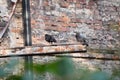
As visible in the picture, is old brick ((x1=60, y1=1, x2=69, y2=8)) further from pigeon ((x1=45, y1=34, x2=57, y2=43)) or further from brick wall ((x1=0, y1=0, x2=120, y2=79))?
pigeon ((x1=45, y1=34, x2=57, y2=43))

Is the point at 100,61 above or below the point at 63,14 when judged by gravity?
below

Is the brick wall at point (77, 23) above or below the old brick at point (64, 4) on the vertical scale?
below

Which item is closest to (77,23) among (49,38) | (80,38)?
(80,38)

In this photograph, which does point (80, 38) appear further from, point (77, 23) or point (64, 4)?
point (64, 4)

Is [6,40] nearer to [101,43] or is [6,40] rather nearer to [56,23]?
[56,23]


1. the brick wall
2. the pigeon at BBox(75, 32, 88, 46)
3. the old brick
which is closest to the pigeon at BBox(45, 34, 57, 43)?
the brick wall

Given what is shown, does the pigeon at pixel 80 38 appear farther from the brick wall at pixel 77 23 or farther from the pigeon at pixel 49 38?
the pigeon at pixel 49 38

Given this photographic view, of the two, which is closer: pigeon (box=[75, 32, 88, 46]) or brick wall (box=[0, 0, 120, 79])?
brick wall (box=[0, 0, 120, 79])

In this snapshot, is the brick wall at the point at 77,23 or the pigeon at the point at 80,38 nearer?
the brick wall at the point at 77,23

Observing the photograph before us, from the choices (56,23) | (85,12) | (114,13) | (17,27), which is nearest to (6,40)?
(17,27)

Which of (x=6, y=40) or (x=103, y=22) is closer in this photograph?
(x=6, y=40)

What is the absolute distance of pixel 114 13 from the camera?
596 centimetres

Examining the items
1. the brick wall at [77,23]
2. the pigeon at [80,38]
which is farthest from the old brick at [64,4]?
the pigeon at [80,38]

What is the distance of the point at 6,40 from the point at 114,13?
1.56m
